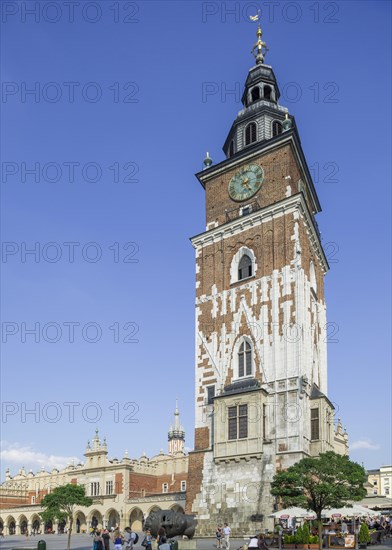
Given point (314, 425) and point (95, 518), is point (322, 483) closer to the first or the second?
point (314, 425)

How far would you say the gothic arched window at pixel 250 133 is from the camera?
155 ft

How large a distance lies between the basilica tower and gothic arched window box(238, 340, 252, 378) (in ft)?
0.22

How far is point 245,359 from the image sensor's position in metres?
40.4

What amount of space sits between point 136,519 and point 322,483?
50.5 metres

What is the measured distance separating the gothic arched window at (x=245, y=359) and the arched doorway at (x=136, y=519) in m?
39.9

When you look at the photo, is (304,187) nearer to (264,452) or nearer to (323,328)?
(323,328)

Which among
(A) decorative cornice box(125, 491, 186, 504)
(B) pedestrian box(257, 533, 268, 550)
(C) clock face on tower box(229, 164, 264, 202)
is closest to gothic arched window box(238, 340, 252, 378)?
(C) clock face on tower box(229, 164, 264, 202)

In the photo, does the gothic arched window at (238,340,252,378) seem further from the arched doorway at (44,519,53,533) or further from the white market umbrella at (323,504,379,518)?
the arched doorway at (44,519,53,533)

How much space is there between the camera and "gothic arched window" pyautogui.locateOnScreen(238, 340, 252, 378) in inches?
1581

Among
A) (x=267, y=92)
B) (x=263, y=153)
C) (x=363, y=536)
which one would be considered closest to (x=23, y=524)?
(x=263, y=153)

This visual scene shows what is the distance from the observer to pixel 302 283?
131 ft

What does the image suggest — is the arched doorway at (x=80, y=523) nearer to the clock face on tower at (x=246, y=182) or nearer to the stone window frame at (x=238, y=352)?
the stone window frame at (x=238, y=352)

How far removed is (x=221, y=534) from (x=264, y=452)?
531cm

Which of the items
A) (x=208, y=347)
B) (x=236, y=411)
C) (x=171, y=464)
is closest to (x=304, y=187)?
(x=208, y=347)
